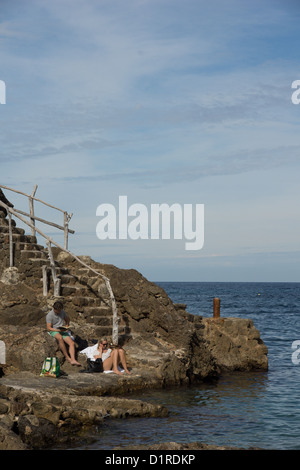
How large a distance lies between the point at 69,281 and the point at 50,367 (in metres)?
5.06

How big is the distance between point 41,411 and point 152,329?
7.34 m

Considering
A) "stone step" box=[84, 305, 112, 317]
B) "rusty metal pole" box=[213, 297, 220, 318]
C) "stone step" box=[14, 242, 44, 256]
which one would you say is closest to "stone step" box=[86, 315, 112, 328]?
"stone step" box=[84, 305, 112, 317]

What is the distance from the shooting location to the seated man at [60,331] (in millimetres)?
16266

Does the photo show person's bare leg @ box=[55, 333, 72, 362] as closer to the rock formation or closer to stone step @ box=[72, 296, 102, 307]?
the rock formation

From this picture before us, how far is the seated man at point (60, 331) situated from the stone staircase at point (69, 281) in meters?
1.89

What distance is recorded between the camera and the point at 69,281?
20078 millimetres

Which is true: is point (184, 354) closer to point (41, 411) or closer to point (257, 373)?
point (257, 373)

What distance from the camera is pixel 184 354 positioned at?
59.7 ft

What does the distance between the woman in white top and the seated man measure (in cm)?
62

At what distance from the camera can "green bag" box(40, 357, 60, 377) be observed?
50.0ft

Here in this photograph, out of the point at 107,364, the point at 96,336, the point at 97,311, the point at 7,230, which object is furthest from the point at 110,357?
the point at 7,230

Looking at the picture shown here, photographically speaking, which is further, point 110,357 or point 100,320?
point 100,320

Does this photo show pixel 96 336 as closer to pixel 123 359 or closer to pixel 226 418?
pixel 123 359
